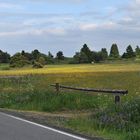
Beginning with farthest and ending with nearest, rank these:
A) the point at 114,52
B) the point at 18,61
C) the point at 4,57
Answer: the point at 114,52, the point at 4,57, the point at 18,61

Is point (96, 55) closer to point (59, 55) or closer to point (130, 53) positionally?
point (59, 55)

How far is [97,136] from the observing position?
14992 mm

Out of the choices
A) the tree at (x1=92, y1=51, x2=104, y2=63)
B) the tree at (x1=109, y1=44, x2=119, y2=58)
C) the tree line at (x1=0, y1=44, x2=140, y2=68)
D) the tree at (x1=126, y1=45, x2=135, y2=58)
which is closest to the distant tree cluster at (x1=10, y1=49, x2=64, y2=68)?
the tree line at (x1=0, y1=44, x2=140, y2=68)

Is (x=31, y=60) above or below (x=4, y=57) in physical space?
below

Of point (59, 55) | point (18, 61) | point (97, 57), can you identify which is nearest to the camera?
point (18, 61)

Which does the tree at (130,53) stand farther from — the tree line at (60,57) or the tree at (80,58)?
the tree at (80,58)

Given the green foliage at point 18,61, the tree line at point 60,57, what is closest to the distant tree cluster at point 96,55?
the tree line at point 60,57

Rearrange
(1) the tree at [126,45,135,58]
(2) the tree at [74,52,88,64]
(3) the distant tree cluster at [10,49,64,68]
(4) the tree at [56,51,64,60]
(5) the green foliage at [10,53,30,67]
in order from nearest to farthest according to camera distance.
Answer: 1. (3) the distant tree cluster at [10,49,64,68]
2. (5) the green foliage at [10,53,30,67]
3. (2) the tree at [74,52,88,64]
4. (4) the tree at [56,51,64,60]
5. (1) the tree at [126,45,135,58]

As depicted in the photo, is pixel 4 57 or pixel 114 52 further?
pixel 114 52

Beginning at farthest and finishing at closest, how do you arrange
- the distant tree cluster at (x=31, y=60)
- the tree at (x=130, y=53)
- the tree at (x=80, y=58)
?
1. the tree at (x=130, y=53)
2. the tree at (x=80, y=58)
3. the distant tree cluster at (x=31, y=60)

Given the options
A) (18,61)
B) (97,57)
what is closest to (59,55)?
(97,57)

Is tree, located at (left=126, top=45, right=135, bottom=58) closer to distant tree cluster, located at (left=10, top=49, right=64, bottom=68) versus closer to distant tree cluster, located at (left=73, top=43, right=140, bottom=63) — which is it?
distant tree cluster, located at (left=73, top=43, right=140, bottom=63)

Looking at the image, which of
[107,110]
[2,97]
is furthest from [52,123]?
[2,97]

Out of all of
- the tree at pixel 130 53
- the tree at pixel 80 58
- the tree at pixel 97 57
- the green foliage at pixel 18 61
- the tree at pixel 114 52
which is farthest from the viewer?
the tree at pixel 130 53
